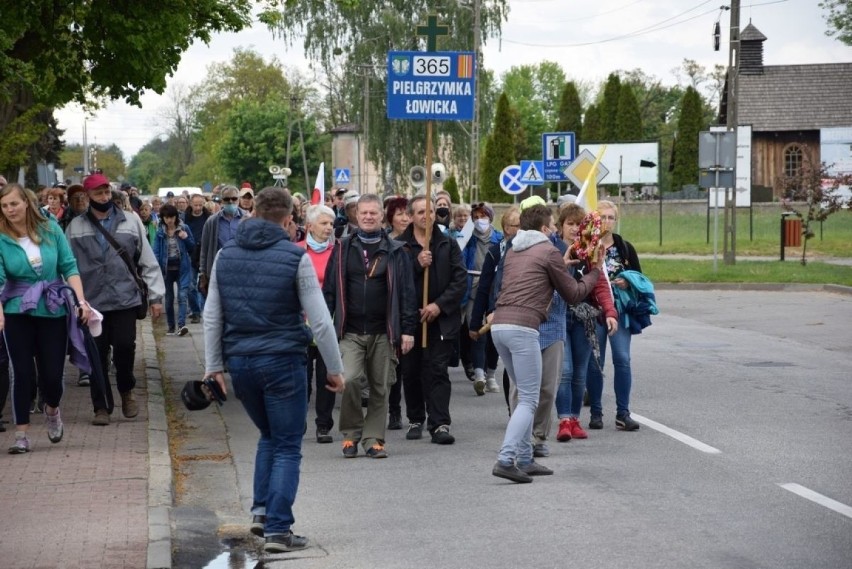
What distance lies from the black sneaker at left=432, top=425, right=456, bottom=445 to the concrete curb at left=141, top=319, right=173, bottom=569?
6.51 ft

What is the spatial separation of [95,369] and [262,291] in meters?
4.07

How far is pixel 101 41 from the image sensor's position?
14.1m

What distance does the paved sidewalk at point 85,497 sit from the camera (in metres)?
6.67

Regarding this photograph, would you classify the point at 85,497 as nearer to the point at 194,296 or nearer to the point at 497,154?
the point at 194,296

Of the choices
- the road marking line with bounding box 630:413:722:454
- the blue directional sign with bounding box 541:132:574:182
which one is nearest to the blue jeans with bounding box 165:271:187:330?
the road marking line with bounding box 630:413:722:454

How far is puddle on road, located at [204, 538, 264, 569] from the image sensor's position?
6.74 meters

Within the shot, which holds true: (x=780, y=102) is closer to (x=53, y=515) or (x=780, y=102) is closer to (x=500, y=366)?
(x=500, y=366)

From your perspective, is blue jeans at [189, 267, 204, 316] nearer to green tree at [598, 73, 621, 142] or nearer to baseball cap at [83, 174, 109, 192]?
baseball cap at [83, 174, 109, 192]

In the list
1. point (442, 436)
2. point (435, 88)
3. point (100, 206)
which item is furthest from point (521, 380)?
point (435, 88)

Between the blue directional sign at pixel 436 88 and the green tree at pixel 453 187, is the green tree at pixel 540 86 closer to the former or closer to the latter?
the green tree at pixel 453 187

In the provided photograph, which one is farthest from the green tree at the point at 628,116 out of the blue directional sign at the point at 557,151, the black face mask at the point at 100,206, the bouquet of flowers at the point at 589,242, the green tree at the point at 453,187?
the bouquet of flowers at the point at 589,242

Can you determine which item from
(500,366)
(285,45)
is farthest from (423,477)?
(285,45)

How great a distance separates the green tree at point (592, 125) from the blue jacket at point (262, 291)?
77111mm

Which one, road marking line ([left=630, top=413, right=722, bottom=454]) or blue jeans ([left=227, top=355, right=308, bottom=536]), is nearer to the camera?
blue jeans ([left=227, top=355, right=308, bottom=536])
